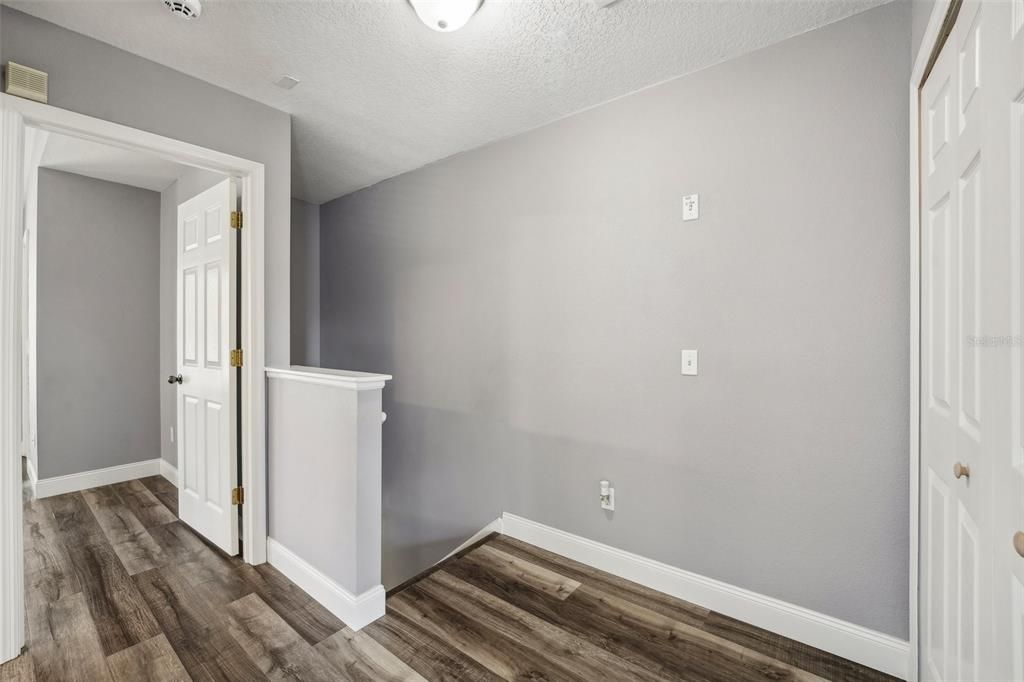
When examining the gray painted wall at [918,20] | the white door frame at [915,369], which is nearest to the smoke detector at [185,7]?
the gray painted wall at [918,20]

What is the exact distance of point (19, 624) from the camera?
1.71m

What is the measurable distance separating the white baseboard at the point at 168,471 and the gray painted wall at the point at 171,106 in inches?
90.7

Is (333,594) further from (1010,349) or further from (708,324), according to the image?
(1010,349)

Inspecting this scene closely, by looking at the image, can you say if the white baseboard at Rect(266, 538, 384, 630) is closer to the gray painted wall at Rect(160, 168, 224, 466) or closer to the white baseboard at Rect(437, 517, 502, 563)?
the white baseboard at Rect(437, 517, 502, 563)

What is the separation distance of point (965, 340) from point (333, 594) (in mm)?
2436

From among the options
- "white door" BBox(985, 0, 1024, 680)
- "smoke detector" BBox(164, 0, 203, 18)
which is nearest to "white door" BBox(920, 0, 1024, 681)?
"white door" BBox(985, 0, 1024, 680)

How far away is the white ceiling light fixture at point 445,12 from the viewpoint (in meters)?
1.62

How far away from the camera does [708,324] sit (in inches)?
81.4

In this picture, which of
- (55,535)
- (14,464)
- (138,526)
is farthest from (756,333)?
(55,535)

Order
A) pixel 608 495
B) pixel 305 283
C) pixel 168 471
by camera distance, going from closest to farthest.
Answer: pixel 608 495
pixel 168 471
pixel 305 283

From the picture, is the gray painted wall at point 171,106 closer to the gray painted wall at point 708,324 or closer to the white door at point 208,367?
the white door at point 208,367

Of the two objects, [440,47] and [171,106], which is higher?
[440,47]

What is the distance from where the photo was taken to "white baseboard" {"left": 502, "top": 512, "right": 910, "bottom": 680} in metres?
1.68

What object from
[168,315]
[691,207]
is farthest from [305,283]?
[691,207]
